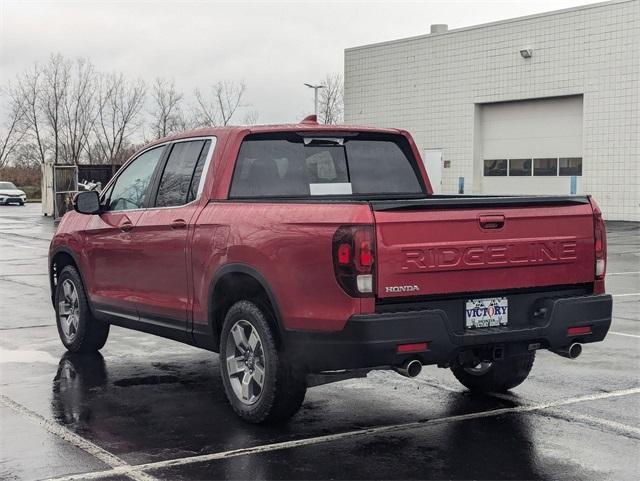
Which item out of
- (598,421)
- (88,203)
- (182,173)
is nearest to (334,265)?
(598,421)

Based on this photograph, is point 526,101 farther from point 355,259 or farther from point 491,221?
point 355,259

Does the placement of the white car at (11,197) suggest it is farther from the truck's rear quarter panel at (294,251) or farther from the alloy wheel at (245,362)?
the alloy wheel at (245,362)

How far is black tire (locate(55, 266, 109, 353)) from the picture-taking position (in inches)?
359

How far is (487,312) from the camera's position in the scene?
6.18m

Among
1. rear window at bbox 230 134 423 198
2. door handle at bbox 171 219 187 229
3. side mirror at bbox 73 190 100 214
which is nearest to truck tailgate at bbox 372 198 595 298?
rear window at bbox 230 134 423 198

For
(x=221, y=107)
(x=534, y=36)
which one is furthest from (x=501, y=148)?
(x=221, y=107)

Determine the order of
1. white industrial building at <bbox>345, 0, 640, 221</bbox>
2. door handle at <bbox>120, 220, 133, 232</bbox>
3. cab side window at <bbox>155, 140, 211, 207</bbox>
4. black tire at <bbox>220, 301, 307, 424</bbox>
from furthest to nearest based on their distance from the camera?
white industrial building at <bbox>345, 0, 640, 221</bbox>
door handle at <bbox>120, 220, 133, 232</bbox>
cab side window at <bbox>155, 140, 211, 207</bbox>
black tire at <bbox>220, 301, 307, 424</bbox>

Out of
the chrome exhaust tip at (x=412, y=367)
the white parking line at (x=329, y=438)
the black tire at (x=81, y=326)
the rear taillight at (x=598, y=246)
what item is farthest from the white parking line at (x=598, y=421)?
the black tire at (x=81, y=326)

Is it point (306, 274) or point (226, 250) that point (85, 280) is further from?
point (306, 274)

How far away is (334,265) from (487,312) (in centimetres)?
107

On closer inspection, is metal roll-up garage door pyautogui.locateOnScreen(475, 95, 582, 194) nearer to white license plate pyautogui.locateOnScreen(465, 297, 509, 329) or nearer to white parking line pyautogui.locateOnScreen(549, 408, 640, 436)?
white parking line pyautogui.locateOnScreen(549, 408, 640, 436)

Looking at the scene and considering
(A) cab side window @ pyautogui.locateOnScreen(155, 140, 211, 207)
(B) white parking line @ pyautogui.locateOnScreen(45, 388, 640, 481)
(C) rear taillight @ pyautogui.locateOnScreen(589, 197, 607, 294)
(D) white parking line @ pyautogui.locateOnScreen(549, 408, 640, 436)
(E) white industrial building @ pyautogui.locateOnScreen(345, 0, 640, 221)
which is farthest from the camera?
(E) white industrial building @ pyautogui.locateOnScreen(345, 0, 640, 221)

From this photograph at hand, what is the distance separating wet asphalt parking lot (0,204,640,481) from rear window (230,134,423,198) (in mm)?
A: 1556

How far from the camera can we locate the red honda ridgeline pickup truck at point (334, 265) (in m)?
5.82
